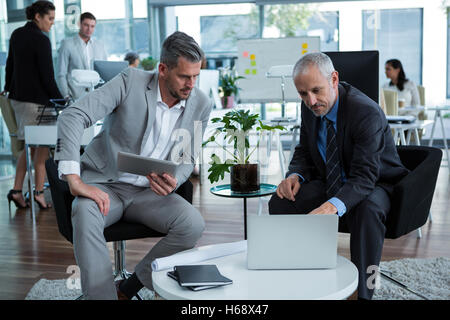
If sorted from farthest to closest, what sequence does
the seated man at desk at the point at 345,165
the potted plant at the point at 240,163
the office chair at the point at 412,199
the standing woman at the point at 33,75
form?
the standing woman at the point at 33,75
the potted plant at the point at 240,163
the office chair at the point at 412,199
the seated man at desk at the point at 345,165

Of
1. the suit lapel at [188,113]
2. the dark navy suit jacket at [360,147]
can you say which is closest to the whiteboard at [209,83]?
the suit lapel at [188,113]

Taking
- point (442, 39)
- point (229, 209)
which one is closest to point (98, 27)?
point (229, 209)

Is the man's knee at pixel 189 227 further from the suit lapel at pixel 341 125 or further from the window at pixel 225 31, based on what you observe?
the window at pixel 225 31

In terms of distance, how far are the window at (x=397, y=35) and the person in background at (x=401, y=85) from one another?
1.56 meters

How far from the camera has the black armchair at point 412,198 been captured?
2.23 meters

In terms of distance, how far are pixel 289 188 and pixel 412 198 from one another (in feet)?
1.74

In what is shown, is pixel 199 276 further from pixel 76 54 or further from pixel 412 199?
pixel 76 54

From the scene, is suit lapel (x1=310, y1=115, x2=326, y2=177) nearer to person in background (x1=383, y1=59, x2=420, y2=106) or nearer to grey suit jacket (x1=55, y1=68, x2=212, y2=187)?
grey suit jacket (x1=55, y1=68, x2=212, y2=187)

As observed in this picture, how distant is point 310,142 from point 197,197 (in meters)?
2.68

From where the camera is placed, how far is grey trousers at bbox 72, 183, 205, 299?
2016mm

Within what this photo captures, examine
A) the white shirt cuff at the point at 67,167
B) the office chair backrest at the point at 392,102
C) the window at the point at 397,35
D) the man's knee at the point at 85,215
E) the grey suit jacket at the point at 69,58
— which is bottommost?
the man's knee at the point at 85,215

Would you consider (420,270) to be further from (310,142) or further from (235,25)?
(235,25)

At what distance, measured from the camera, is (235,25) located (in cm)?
869

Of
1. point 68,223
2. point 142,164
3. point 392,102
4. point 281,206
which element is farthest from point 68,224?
point 392,102
